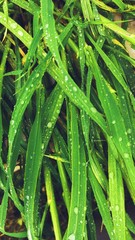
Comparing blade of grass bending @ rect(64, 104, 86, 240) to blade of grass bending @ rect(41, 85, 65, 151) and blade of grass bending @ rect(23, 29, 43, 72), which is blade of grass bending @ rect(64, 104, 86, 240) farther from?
blade of grass bending @ rect(23, 29, 43, 72)

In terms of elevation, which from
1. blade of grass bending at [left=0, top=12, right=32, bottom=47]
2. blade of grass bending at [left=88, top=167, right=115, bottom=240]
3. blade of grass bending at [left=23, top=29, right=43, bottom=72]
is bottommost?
blade of grass bending at [left=88, top=167, right=115, bottom=240]

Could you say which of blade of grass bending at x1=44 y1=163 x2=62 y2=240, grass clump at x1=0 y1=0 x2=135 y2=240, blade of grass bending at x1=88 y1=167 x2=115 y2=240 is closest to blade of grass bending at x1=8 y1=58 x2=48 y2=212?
grass clump at x1=0 y1=0 x2=135 y2=240

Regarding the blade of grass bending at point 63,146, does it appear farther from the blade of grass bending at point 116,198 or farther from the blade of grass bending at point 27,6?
the blade of grass bending at point 27,6

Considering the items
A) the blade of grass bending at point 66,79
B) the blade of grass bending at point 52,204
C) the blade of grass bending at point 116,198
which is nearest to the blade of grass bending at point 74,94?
the blade of grass bending at point 66,79

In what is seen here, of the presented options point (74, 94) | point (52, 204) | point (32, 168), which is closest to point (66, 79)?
point (74, 94)

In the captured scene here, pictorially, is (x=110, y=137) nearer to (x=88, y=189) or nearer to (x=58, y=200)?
(x=88, y=189)

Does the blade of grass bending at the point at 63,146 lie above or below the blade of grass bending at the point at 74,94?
below

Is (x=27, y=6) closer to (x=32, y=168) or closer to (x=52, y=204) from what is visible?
(x=32, y=168)

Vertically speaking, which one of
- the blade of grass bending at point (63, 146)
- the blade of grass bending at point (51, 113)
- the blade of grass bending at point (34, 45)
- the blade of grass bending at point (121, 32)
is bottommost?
the blade of grass bending at point (63, 146)
